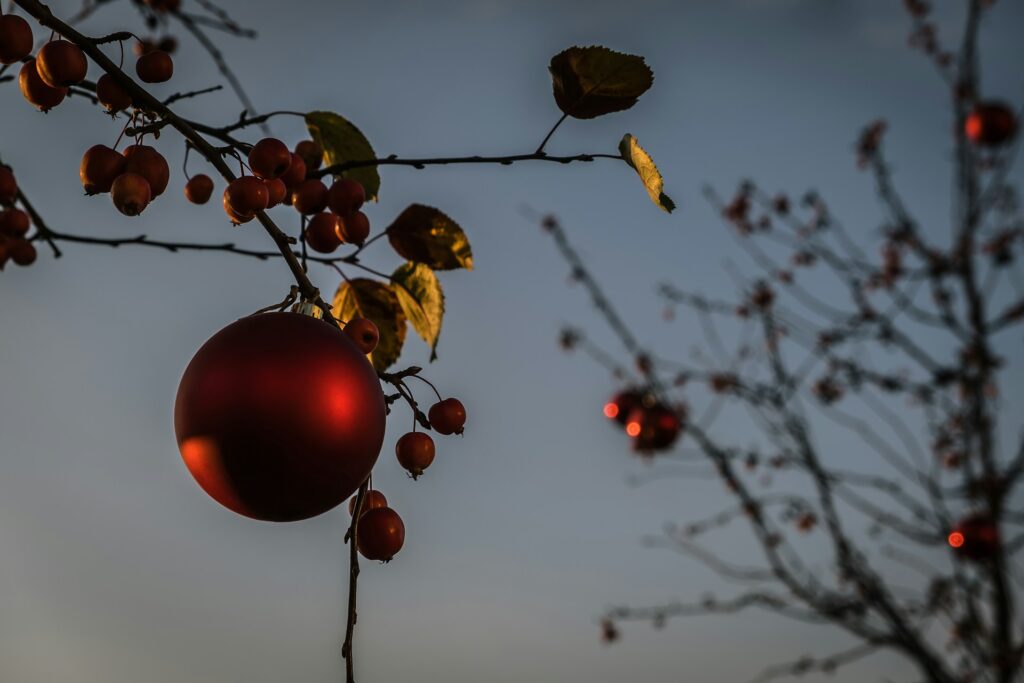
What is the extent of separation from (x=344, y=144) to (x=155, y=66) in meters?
0.23

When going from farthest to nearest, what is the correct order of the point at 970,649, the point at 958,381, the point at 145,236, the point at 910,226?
the point at 910,226, the point at 958,381, the point at 970,649, the point at 145,236

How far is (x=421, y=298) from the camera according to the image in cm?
89

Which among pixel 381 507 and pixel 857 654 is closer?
pixel 381 507

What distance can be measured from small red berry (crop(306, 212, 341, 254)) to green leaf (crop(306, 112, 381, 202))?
0.30ft

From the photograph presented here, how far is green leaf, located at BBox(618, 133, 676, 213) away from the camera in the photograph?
689mm

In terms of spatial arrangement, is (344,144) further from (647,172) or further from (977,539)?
(977,539)

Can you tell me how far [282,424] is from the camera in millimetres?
562

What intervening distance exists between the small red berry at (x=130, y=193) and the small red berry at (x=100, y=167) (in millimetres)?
38

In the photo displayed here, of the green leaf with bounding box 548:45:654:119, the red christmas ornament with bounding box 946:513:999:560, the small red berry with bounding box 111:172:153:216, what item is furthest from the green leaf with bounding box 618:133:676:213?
the red christmas ornament with bounding box 946:513:999:560

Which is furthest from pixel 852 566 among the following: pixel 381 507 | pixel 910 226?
pixel 381 507

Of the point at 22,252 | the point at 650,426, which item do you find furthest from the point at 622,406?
the point at 22,252

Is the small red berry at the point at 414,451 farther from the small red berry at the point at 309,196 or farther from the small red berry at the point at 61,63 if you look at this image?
the small red berry at the point at 61,63

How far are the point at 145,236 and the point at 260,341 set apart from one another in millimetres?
630

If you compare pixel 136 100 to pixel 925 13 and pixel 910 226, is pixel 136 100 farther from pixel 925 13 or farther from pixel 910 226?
pixel 925 13
